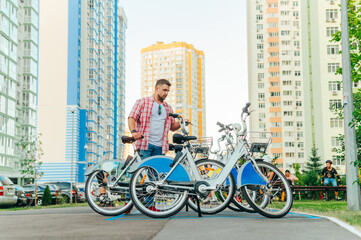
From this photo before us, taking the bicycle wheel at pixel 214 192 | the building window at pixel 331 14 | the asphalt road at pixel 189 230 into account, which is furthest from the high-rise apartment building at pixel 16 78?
the asphalt road at pixel 189 230

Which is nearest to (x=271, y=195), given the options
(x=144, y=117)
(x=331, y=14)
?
(x=144, y=117)

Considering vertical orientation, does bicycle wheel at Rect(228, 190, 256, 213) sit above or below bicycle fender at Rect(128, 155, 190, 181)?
below

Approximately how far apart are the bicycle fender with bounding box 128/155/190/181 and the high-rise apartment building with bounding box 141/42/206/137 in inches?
5817

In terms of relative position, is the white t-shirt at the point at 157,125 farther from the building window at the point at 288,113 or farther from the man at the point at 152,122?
the building window at the point at 288,113

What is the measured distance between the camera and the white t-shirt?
8.27 metres

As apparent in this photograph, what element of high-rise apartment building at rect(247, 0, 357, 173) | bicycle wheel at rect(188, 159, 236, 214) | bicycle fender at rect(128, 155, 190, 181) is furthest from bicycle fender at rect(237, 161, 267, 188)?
high-rise apartment building at rect(247, 0, 357, 173)

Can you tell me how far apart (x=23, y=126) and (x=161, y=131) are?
2476 inches

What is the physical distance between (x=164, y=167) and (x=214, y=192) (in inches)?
34.2

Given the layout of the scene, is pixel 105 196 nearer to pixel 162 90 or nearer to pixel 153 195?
pixel 153 195

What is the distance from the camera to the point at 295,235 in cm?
502

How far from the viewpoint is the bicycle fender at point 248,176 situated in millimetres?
7004

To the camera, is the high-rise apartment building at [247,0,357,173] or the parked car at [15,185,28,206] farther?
the high-rise apartment building at [247,0,357,173]

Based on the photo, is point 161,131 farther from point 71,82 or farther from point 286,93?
point 286,93

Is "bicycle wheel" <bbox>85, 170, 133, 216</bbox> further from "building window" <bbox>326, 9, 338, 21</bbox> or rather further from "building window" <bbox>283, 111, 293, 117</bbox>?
"building window" <bbox>283, 111, 293, 117</bbox>
